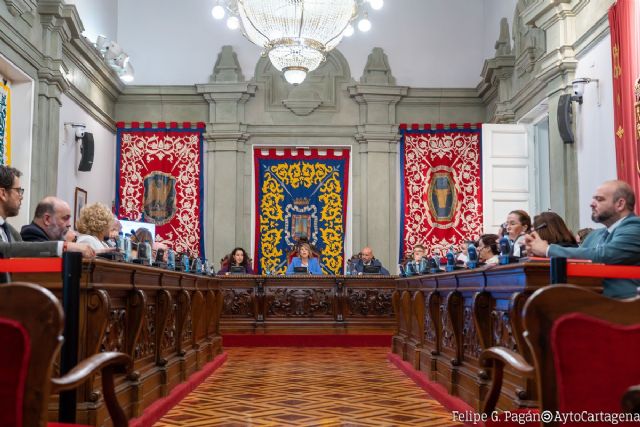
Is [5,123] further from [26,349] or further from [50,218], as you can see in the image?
[26,349]

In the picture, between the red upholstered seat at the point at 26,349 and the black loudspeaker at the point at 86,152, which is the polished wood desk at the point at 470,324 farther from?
the black loudspeaker at the point at 86,152

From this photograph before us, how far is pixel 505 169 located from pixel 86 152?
→ 560 centimetres

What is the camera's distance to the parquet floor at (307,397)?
4.01m

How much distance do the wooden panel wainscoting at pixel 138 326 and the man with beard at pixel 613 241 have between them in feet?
6.79

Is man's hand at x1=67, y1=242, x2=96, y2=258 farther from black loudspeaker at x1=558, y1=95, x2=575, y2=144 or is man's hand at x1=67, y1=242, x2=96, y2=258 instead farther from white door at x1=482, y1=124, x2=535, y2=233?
white door at x1=482, y1=124, x2=535, y2=233

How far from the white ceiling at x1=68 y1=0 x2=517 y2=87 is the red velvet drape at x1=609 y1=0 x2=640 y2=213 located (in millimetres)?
5408

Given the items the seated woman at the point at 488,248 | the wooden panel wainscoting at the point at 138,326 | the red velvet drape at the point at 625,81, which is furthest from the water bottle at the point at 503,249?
the red velvet drape at the point at 625,81

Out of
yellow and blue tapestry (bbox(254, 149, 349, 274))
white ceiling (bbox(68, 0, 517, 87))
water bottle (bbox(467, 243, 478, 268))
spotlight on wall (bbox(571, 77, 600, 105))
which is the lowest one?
water bottle (bbox(467, 243, 478, 268))

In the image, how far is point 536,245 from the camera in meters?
3.44

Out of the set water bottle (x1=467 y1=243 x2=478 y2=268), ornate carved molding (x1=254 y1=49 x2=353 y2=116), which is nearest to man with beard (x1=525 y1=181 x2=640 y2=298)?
water bottle (x1=467 y1=243 x2=478 y2=268)

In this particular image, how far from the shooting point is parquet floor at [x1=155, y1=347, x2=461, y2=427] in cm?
401

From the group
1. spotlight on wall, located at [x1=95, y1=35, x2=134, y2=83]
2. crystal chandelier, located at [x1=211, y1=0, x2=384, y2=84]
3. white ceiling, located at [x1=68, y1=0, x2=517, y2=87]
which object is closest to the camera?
crystal chandelier, located at [x1=211, y1=0, x2=384, y2=84]

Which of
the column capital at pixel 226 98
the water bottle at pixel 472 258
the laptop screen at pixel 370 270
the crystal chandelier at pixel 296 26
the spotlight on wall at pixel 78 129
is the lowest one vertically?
the laptop screen at pixel 370 270

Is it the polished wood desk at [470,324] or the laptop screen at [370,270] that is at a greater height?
the laptop screen at [370,270]
